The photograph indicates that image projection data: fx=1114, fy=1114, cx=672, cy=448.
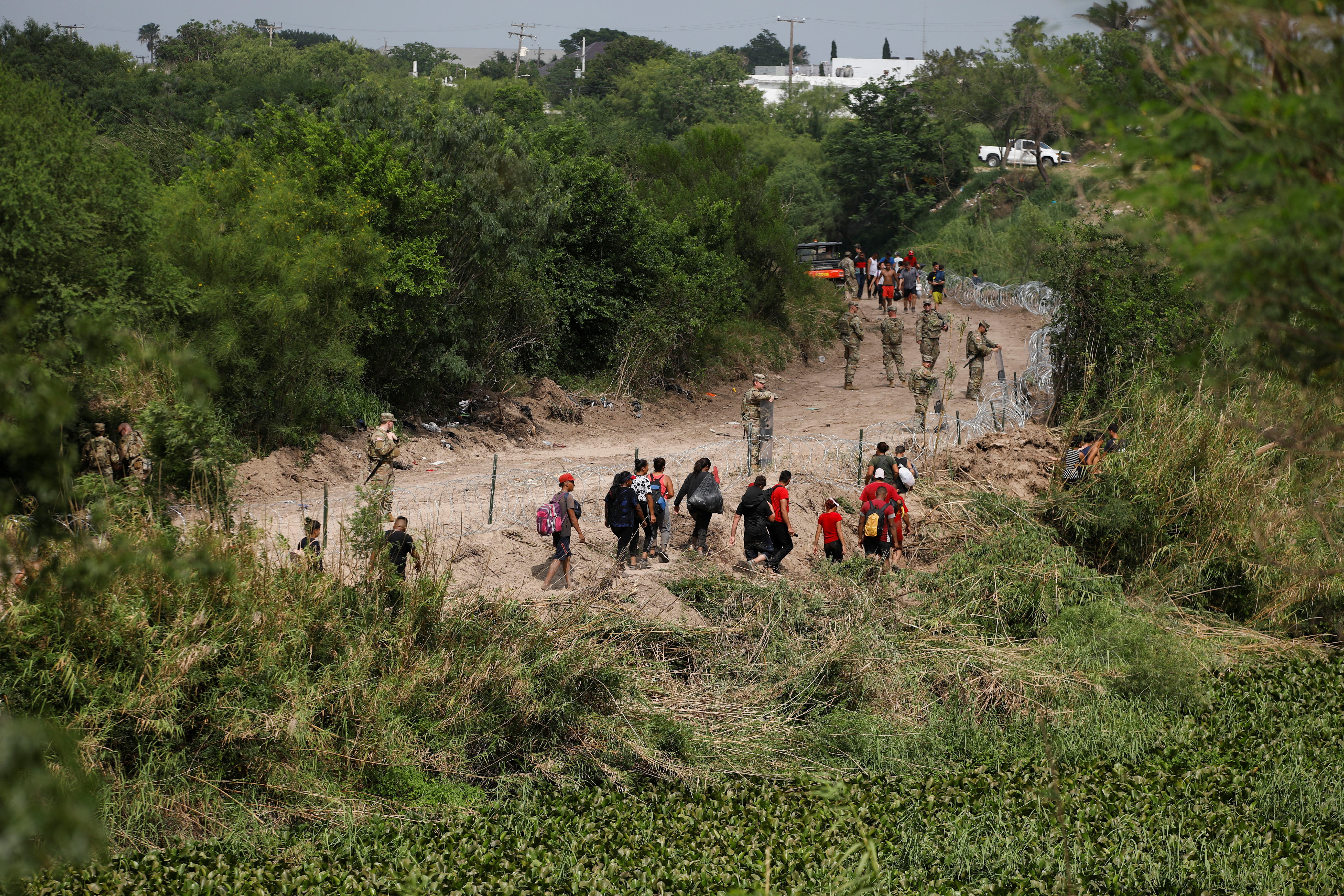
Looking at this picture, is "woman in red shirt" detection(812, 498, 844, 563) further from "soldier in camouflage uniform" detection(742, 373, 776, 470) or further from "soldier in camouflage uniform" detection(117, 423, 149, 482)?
"soldier in camouflage uniform" detection(117, 423, 149, 482)

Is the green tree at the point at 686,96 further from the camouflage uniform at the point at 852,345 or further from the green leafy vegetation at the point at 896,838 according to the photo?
the green leafy vegetation at the point at 896,838

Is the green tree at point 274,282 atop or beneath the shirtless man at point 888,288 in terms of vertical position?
beneath

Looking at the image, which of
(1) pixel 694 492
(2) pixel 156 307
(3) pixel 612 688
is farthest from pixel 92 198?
(3) pixel 612 688

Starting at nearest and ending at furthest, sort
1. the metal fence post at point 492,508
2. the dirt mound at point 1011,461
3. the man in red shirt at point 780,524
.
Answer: the man in red shirt at point 780,524
the metal fence post at point 492,508
the dirt mound at point 1011,461

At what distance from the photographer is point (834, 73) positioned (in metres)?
126

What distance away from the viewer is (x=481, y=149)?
19500 mm

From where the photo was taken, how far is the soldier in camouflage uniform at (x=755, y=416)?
50.5 ft

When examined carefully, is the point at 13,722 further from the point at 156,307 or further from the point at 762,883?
the point at 156,307

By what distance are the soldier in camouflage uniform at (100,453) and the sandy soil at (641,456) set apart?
1307 mm

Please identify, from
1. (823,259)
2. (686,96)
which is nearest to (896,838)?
(823,259)

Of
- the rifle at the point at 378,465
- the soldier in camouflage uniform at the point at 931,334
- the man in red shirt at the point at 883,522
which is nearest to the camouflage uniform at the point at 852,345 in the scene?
the soldier in camouflage uniform at the point at 931,334

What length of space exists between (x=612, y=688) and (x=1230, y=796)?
16.5 ft

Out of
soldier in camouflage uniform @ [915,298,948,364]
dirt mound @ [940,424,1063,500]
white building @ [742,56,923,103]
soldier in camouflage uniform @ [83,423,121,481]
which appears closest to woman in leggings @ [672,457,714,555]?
dirt mound @ [940,424,1063,500]

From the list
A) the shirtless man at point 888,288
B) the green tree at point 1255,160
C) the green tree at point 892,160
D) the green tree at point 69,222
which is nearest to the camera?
the green tree at point 1255,160
